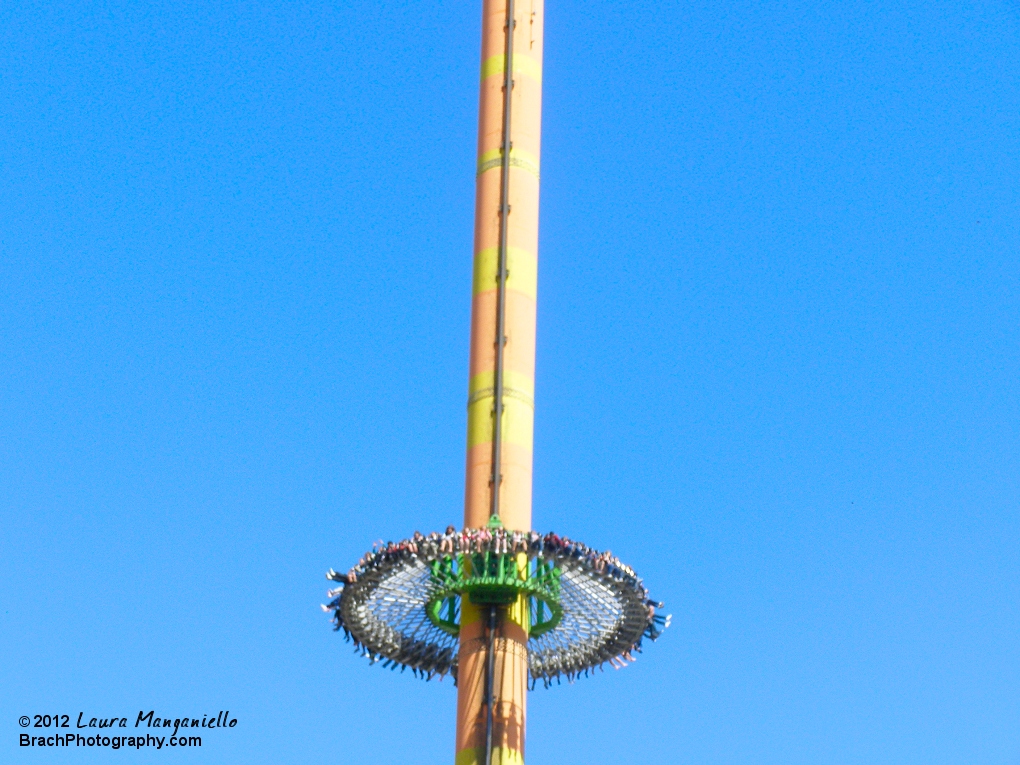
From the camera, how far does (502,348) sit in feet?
230

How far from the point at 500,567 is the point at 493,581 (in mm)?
501

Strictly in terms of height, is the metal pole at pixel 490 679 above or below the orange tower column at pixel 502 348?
below

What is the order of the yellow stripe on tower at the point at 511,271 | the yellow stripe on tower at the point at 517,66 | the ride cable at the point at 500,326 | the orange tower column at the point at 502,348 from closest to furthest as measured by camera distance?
the ride cable at the point at 500,326 → the orange tower column at the point at 502,348 → the yellow stripe on tower at the point at 511,271 → the yellow stripe on tower at the point at 517,66

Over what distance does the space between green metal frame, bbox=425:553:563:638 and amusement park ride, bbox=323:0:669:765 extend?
46 millimetres

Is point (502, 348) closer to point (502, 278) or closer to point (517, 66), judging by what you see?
point (502, 278)

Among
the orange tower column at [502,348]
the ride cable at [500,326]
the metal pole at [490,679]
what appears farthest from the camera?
the orange tower column at [502,348]

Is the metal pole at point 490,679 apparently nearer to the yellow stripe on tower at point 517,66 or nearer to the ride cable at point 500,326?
the ride cable at point 500,326

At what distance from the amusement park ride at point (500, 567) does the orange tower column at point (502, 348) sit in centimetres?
5

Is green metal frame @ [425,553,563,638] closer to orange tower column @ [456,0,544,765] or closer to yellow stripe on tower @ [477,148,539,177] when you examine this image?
orange tower column @ [456,0,544,765]

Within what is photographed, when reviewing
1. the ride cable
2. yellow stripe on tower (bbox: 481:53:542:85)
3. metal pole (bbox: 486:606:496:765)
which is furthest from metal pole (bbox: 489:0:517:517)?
metal pole (bbox: 486:606:496:765)

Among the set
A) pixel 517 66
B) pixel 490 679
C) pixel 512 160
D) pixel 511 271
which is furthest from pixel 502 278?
pixel 490 679

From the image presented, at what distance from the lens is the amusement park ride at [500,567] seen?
6397 cm

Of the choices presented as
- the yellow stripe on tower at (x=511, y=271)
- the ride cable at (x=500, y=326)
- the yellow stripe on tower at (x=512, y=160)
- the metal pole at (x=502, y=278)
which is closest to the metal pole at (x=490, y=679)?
the ride cable at (x=500, y=326)

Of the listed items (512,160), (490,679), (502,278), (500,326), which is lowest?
(490,679)
